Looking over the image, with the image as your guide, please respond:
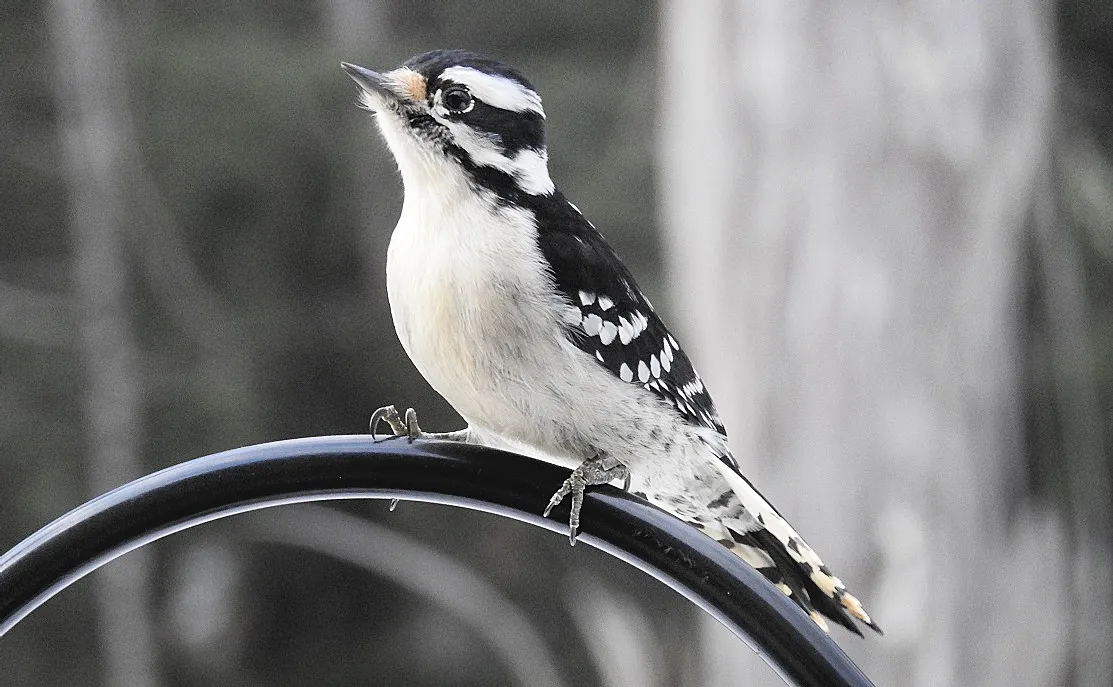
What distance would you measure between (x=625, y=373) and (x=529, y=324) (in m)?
0.18

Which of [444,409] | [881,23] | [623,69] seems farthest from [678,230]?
[623,69]

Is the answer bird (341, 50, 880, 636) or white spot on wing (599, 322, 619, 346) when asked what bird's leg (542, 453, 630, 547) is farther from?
white spot on wing (599, 322, 619, 346)

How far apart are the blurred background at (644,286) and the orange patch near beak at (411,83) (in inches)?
70.8

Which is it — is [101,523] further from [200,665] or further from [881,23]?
[200,665]

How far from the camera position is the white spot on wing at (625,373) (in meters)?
1.60

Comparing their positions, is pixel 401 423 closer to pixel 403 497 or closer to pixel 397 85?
pixel 403 497

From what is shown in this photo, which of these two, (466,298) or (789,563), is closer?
(466,298)

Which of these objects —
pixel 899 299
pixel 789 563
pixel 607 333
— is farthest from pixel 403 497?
pixel 899 299

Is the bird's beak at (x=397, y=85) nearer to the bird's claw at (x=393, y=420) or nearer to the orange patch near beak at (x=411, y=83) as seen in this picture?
the orange patch near beak at (x=411, y=83)

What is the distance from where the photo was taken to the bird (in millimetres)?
1445

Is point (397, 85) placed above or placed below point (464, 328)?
above

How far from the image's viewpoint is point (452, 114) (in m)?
1.57

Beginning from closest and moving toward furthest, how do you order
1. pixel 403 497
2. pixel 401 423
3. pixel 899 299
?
pixel 403 497
pixel 401 423
pixel 899 299

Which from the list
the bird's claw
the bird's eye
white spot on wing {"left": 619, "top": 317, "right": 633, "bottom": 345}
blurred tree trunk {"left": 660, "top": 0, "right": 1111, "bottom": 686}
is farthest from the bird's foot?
blurred tree trunk {"left": 660, "top": 0, "right": 1111, "bottom": 686}
